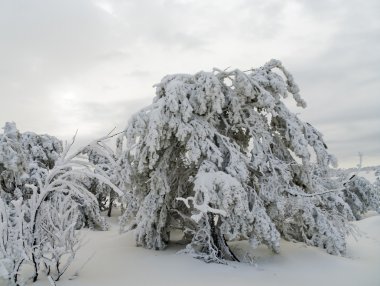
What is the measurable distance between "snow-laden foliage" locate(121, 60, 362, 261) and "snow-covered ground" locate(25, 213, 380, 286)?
496 mm

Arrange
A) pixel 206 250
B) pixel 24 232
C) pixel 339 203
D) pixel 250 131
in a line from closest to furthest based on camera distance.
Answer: pixel 24 232, pixel 206 250, pixel 250 131, pixel 339 203

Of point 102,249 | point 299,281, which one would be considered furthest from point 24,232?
point 299,281

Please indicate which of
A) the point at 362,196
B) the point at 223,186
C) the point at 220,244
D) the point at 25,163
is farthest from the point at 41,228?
the point at 362,196

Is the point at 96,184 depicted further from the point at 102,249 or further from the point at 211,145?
the point at 211,145

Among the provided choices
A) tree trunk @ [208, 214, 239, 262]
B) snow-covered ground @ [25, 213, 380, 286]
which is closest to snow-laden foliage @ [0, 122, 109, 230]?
snow-covered ground @ [25, 213, 380, 286]

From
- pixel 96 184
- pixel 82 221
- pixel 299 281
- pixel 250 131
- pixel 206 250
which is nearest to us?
pixel 299 281

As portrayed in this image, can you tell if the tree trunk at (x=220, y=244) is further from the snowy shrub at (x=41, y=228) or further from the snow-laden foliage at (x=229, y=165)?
the snowy shrub at (x=41, y=228)

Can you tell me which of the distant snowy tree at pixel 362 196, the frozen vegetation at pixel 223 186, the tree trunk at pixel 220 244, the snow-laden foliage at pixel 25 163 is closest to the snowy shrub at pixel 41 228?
the frozen vegetation at pixel 223 186

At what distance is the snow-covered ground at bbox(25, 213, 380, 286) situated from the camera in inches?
299

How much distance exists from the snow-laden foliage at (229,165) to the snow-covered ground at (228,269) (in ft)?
1.63

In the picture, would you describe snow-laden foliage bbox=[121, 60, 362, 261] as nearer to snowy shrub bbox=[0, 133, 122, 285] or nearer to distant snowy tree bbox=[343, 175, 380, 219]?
snowy shrub bbox=[0, 133, 122, 285]

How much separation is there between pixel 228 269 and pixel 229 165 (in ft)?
7.90

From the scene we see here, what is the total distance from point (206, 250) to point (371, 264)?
433 centimetres

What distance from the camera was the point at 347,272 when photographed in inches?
351
